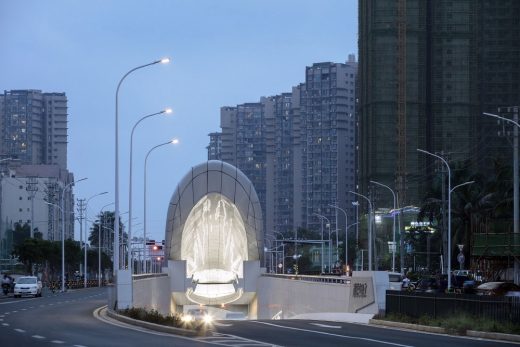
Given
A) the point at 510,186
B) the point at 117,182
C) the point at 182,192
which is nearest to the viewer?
the point at 117,182

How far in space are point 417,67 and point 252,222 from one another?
180 feet

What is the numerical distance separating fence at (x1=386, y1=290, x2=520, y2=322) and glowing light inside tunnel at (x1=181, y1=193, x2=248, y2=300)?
57621 millimetres

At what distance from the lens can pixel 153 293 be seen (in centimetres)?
6600

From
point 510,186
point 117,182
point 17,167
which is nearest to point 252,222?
Answer: point 510,186

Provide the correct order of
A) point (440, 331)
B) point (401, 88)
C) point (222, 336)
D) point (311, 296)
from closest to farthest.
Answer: point (222, 336), point (440, 331), point (311, 296), point (401, 88)

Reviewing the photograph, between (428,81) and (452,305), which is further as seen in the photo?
(428,81)

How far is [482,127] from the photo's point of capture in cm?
13925

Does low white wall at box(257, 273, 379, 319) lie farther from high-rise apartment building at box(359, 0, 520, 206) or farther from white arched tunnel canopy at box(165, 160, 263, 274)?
high-rise apartment building at box(359, 0, 520, 206)

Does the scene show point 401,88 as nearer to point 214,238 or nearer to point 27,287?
point 214,238

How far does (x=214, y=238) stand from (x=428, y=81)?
55385 mm

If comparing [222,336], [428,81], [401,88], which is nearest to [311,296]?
[222,336]

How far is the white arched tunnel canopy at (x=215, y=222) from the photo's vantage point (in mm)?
92688

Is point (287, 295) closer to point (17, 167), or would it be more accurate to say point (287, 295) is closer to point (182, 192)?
point (182, 192)

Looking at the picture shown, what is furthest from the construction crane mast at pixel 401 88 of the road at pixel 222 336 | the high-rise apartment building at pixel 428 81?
the road at pixel 222 336
